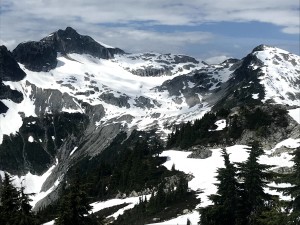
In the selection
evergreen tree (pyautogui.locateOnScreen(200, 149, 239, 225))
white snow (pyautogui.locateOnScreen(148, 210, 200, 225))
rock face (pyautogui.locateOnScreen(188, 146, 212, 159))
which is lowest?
white snow (pyautogui.locateOnScreen(148, 210, 200, 225))

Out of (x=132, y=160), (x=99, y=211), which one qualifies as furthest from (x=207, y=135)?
(x=99, y=211)

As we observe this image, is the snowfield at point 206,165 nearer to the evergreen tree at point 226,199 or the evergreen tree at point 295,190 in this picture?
the evergreen tree at point 226,199

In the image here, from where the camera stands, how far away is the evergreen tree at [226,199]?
43438 mm

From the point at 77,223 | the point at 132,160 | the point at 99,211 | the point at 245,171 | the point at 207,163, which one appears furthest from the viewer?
the point at 132,160

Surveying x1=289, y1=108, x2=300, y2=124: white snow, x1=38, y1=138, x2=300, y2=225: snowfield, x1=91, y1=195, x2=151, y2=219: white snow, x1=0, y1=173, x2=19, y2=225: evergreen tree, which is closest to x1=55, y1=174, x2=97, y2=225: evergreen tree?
x1=0, y1=173, x2=19, y2=225: evergreen tree

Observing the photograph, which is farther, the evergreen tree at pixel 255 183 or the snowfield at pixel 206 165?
the snowfield at pixel 206 165

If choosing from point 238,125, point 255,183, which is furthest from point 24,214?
point 238,125

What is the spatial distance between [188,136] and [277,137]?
34660 millimetres

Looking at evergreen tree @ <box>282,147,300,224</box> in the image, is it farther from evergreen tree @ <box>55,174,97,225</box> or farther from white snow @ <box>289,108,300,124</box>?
white snow @ <box>289,108,300,124</box>

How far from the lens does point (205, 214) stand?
46938 millimetres

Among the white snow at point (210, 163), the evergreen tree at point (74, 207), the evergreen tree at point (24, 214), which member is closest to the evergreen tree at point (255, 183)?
the evergreen tree at point (74, 207)

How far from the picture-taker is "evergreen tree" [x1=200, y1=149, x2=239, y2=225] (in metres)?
43.4

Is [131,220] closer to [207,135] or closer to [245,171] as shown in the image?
[245,171]

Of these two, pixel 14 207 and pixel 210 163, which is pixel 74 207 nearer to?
pixel 14 207
